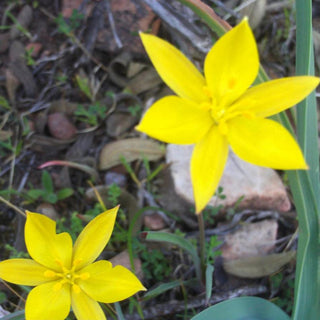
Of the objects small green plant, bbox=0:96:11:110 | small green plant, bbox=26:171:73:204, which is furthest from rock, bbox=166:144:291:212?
small green plant, bbox=0:96:11:110

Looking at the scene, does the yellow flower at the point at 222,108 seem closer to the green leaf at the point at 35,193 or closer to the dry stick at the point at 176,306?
the dry stick at the point at 176,306

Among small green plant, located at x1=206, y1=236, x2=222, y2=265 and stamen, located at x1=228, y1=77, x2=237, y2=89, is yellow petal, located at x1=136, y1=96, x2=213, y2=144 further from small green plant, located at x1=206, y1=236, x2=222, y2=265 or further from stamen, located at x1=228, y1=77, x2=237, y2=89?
small green plant, located at x1=206, y1=236, x2=222, y2=265

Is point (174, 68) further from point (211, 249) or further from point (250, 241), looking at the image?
point (250, 241)

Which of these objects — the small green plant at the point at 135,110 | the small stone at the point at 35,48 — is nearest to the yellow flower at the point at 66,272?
the small green plant at the point at 135,110

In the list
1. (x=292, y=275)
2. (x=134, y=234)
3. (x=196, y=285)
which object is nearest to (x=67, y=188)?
(x=134, y=234)

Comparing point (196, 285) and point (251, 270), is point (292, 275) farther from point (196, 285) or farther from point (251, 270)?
point (196, 285)
